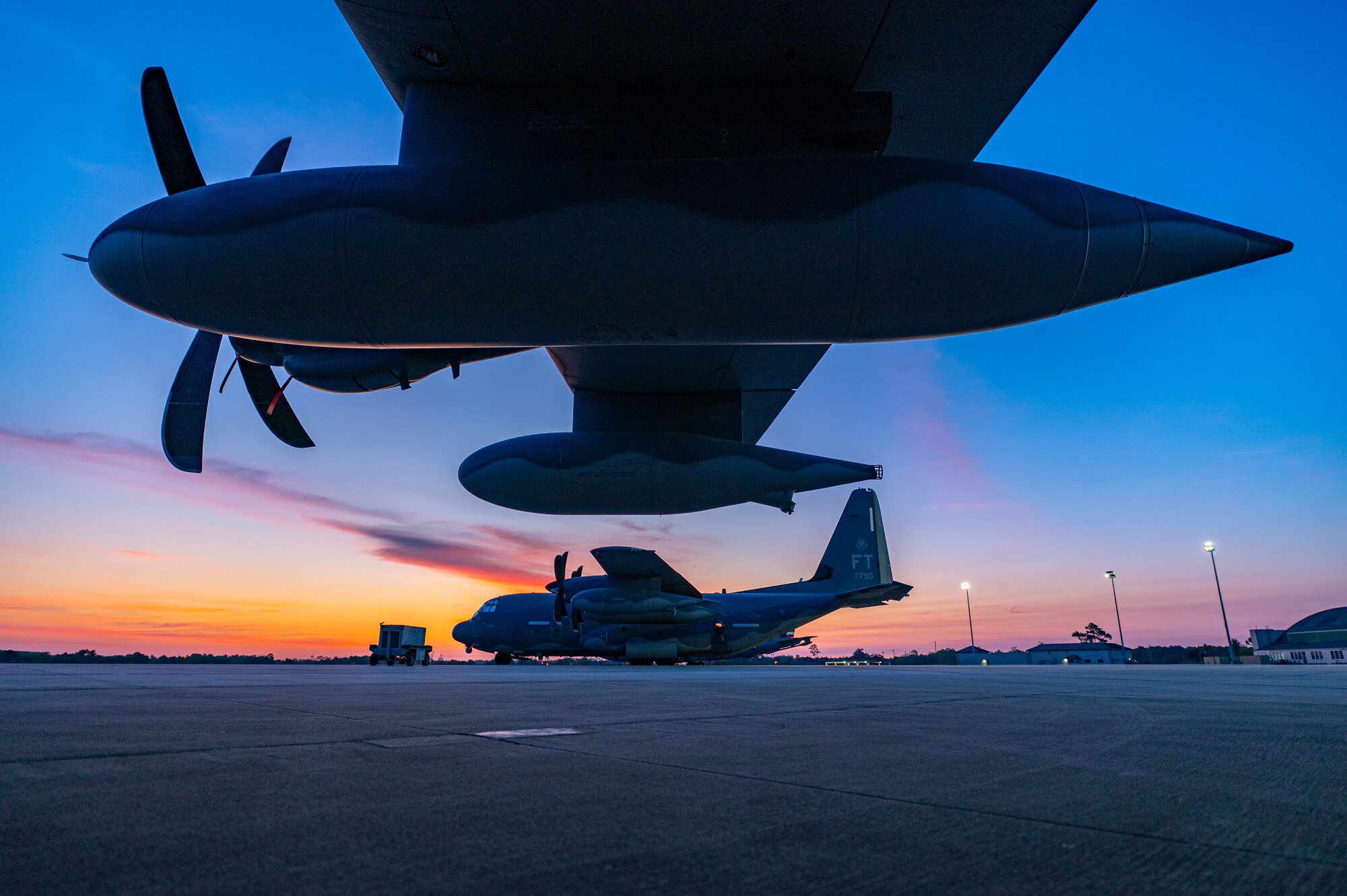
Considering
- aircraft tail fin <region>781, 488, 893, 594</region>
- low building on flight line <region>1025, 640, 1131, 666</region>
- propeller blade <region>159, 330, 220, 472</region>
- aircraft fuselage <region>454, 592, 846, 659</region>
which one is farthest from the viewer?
low building on flight line <region>1025, 640, 1131, 666</region>

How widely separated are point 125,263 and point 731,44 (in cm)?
497

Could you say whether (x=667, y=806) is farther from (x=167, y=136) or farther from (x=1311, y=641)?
(x=1311, y=641)

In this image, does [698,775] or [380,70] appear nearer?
[698,775]

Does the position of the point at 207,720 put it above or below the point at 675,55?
below

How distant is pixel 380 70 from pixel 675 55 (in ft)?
8.22

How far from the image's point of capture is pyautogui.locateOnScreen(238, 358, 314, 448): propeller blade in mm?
9281

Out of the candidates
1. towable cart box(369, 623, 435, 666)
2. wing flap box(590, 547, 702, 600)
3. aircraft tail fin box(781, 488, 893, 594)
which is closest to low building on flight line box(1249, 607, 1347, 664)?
aircraft tail fin box(781, 488, 893, 594)

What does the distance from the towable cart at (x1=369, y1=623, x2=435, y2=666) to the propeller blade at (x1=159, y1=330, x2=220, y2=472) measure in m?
20.0

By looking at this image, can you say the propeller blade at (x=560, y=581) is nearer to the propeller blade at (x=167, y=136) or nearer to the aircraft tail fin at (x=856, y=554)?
the aircraft tail fin at (x=856, y=554)

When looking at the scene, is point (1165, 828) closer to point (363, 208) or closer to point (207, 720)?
point (207, 720)

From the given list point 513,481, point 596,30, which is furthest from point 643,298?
point 513,481

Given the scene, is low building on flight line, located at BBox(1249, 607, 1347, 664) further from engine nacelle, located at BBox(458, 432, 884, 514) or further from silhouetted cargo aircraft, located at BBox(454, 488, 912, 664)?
engine nacelle, located at BBox(458, 432, 884, 514)

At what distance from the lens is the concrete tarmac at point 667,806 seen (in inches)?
46.8

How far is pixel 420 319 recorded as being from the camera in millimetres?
5211
